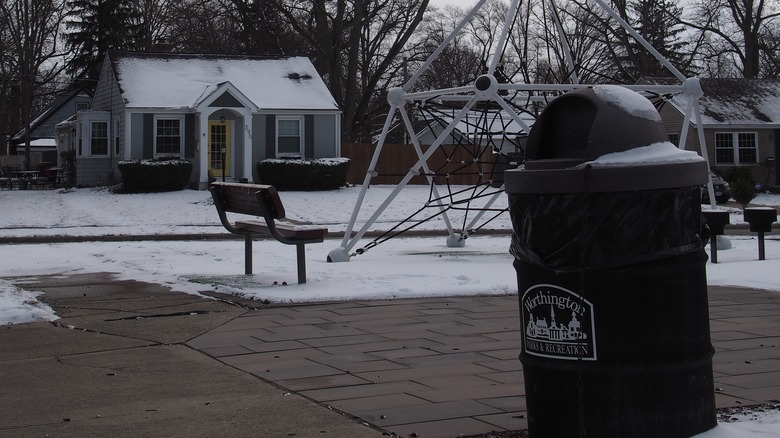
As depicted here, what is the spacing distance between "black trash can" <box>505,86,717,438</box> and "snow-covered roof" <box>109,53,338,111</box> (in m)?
31.0

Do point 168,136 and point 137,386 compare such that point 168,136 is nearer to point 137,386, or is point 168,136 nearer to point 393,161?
point 393,161

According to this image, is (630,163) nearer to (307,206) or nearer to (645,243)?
(645,243)

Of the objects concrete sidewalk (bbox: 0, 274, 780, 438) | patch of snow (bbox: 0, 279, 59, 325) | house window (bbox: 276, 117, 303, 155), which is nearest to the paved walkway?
concrete sidewalk (bbox: 0, 274, 780, 438)

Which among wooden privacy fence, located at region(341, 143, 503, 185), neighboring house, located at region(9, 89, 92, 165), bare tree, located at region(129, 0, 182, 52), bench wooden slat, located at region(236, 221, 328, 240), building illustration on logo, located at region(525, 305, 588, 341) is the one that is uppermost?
bare tree, located at region(129, 0, 182, 52)

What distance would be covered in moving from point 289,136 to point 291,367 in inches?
1198

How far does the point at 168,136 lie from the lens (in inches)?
1369

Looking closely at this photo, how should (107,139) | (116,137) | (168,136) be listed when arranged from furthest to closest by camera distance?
(107,139) → (116,137) → (168,136)

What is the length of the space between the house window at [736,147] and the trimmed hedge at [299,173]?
1814 centimetres

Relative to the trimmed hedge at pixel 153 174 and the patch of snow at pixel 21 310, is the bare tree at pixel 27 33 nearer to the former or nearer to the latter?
the trimmed hedge at pixel 153 174

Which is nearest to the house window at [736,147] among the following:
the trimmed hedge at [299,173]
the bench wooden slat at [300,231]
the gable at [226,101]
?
the trimmed hedge at [299,173]

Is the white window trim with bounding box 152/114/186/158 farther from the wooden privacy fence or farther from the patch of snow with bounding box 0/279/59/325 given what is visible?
the patch of snow with bounding box 0/279/59/325

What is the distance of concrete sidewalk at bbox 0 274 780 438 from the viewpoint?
5.06 metres

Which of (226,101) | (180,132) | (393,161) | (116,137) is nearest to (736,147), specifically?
(393,161)

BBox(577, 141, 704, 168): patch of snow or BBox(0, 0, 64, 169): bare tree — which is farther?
BBox(0, 0, 64, 169): bare tree
